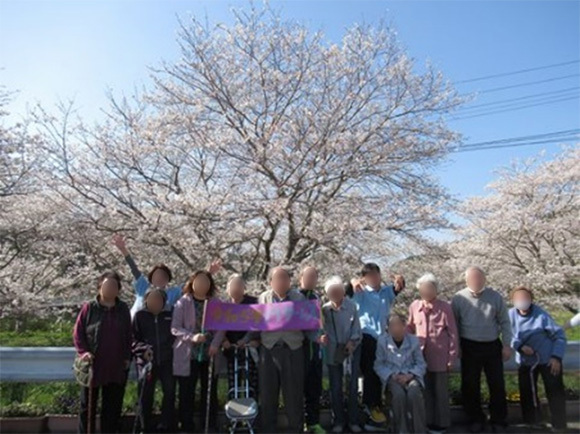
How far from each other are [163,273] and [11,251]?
29.0ft

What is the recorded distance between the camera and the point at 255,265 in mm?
9250

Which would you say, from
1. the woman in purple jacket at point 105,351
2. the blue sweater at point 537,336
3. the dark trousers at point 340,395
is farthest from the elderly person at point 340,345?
the woman in purple jacket at point 105,351

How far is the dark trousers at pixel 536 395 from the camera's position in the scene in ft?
14.0

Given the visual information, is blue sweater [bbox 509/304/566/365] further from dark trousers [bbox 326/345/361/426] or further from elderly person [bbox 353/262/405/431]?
dark trousers [bbox 326/345/361/426]

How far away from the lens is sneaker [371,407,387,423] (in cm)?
423

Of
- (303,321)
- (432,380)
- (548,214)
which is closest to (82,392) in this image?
(303,321)

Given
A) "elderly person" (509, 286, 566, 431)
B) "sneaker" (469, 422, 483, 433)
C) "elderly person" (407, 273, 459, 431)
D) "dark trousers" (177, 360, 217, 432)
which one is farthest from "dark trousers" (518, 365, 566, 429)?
"dark trousers" (177, 360, 217, 432)

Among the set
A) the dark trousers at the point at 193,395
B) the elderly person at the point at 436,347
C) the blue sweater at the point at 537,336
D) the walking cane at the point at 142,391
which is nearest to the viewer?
the walking cane at the point at 142,391

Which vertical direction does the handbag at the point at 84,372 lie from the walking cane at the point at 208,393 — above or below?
above

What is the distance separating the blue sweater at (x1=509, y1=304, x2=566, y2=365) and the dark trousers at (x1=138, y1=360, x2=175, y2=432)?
3475 mm

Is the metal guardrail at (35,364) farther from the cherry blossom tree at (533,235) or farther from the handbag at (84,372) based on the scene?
the cherry blossom tree at (533,235)

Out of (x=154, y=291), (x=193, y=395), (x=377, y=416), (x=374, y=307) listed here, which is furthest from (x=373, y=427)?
(x=154, y=291)

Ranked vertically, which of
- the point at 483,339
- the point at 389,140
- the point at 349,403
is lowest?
the point at 349,403

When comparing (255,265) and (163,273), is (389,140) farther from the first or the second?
(163,273)
